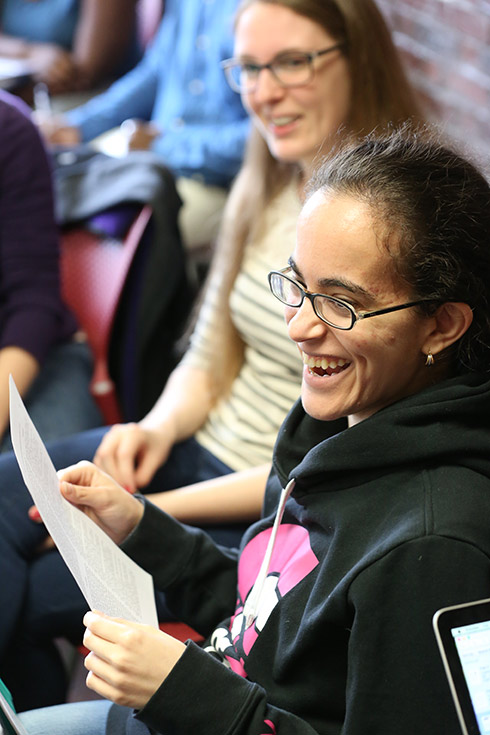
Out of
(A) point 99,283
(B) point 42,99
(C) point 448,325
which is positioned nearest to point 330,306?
(C) point 448,325

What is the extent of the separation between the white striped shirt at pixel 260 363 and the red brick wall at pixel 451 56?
17.3 inches

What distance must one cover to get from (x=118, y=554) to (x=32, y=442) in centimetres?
19

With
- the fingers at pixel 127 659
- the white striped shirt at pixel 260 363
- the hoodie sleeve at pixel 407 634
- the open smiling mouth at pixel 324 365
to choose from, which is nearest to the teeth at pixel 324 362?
the open smiling mouth at pixel 324 365

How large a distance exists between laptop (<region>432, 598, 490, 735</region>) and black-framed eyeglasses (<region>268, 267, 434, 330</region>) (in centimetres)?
30

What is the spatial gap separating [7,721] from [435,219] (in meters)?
0.68

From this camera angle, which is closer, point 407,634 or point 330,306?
point 407,634

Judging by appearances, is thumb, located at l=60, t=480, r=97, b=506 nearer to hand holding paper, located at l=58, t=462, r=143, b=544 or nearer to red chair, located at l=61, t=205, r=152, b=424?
hand holding paper, located at l=58, t=462, r=143, b=544

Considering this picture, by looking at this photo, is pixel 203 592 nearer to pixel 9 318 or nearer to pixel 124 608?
pixel 124 608

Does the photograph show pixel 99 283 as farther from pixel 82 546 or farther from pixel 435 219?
pixel 435 219

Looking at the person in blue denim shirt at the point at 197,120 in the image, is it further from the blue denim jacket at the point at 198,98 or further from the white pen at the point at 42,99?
the white pen at the point at 42,99

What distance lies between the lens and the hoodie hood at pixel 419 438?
86 centimetres

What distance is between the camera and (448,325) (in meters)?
0.90

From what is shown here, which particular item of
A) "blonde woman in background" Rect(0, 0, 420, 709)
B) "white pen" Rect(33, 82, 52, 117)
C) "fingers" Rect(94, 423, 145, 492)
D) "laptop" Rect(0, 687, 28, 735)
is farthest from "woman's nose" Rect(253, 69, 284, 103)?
"white pen" Rect(33, 82, 52, 117)

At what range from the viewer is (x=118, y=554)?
1080 mm
